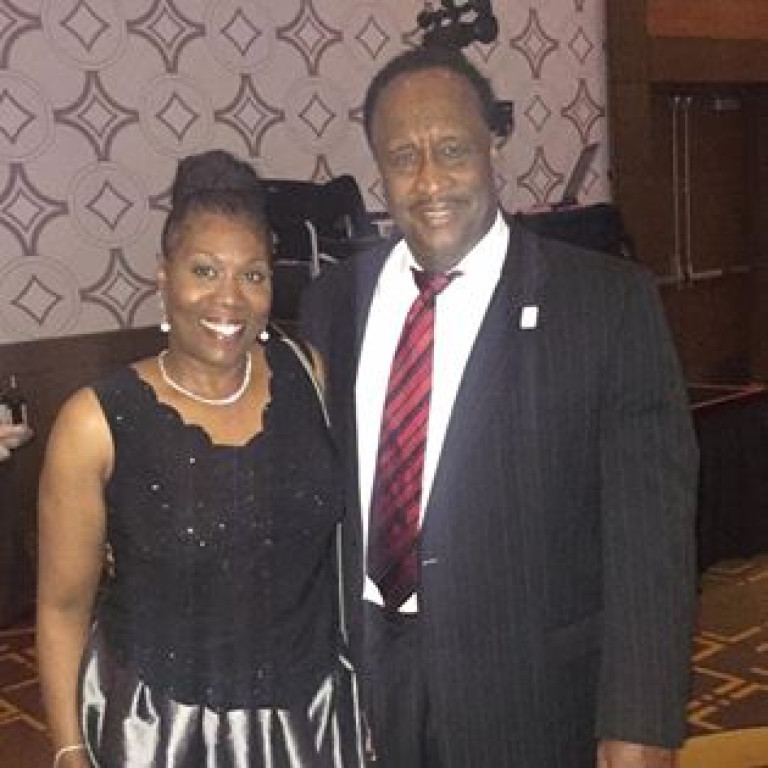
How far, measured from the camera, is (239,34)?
189 inches

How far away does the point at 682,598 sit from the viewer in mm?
1669

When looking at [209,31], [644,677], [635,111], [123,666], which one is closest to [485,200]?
[644,677]

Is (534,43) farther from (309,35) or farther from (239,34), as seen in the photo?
(239,34)

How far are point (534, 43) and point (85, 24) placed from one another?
2590mm

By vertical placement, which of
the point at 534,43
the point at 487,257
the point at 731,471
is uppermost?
the point at 534,43

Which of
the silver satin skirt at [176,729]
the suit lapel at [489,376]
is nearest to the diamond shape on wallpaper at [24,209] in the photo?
the silver satin skirt at [176,729]

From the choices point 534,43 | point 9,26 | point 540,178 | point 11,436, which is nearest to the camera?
point 11,436

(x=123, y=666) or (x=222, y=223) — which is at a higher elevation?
(x=222, y=223)

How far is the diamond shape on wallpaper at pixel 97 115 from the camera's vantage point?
4.36 metres

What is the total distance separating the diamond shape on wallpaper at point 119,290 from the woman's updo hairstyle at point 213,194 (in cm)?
283

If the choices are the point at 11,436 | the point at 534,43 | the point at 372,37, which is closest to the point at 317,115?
the point at 372,37

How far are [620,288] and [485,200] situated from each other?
0.85ft

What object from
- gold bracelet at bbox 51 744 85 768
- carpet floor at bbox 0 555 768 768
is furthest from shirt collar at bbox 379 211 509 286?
carpet floor at bbox 0 555 768 768

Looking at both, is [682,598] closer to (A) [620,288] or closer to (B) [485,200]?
(A) [620,288]
